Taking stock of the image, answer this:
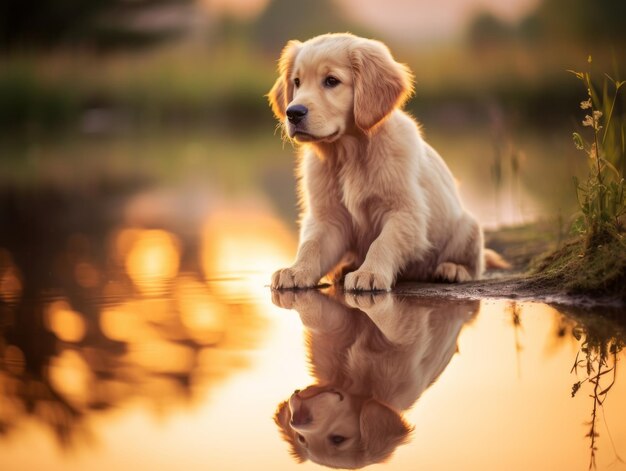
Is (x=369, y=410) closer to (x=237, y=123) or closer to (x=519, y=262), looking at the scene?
(x=519, y=262)

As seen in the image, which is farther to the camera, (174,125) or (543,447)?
(174,125)

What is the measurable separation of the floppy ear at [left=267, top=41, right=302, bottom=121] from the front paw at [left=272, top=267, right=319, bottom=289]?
825 millimetres

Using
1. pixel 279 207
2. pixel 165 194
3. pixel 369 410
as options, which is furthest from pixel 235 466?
pixel 165 194

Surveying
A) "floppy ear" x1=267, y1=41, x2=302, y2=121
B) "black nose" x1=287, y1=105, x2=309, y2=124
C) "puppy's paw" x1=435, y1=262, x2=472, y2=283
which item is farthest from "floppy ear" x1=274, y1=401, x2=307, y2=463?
"floppy ear" x1=267, y1=41, x2=302, y2=121

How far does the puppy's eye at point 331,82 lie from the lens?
4.95 m

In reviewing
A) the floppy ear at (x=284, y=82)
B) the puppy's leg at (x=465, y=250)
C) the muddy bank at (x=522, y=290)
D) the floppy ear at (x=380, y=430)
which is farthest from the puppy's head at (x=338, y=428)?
the floppy ear at (x=284, y=82)

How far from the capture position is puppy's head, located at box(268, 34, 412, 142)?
4.82m

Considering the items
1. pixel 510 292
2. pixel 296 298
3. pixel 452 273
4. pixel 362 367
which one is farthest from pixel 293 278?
pixel 362 367

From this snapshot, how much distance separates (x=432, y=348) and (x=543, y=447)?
1090mm

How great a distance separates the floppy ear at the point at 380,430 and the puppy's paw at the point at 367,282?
186 centimetres

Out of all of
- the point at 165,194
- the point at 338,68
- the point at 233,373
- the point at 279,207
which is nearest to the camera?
the point at 233,373

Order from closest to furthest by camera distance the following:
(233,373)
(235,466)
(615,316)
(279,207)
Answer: (235,466) < (233,373) < (615,316) < (279,207)

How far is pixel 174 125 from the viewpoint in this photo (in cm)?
2378

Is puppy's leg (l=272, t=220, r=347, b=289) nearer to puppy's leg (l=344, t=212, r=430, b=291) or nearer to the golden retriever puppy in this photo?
the golden retriever puppy
